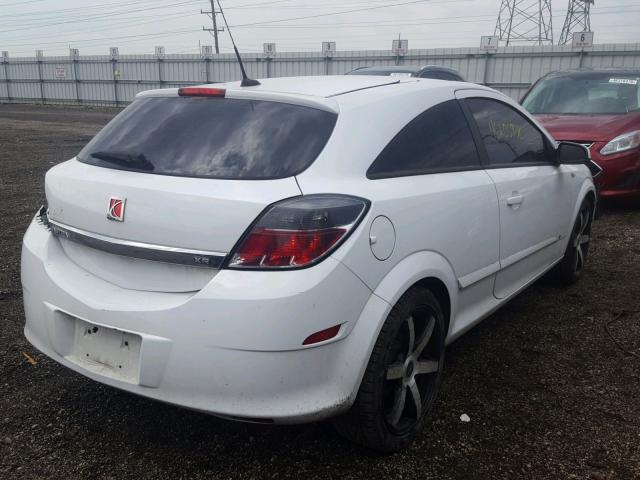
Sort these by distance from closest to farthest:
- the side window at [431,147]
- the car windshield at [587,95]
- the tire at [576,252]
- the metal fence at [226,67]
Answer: the side window at [431,147] < the tire at [576,252] < the car windshield at [587,95] < the metal fence at [226,67]

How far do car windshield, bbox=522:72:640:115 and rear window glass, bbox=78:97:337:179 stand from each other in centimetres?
596

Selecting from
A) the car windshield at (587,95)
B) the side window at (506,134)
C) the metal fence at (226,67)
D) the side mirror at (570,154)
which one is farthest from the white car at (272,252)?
the metal fence at (226,67)

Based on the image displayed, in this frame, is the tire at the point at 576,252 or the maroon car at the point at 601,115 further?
the maroon car at the point at 601,115

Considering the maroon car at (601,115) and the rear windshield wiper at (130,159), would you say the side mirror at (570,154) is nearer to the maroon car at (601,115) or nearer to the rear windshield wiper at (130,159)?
the rear windshield wiper at (130,159)

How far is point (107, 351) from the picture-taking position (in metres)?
2.21

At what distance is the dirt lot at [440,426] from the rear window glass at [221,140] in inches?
44.9

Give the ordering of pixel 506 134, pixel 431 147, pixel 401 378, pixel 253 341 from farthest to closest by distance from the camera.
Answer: pixel 506 134, pixel 431 147, pixel 401 378, pixel 253 341

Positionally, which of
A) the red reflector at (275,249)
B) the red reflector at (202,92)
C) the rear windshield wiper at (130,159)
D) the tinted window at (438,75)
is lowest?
the red reflector at (275,249)

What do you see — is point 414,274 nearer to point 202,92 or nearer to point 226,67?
point 202,92

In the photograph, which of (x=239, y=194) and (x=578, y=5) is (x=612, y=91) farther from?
(x=578, y=5)

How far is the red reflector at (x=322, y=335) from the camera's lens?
2.02m

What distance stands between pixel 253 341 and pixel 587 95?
274 inches

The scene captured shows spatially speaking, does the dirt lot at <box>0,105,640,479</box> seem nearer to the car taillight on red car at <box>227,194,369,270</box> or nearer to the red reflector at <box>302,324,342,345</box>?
the red reflector at <box>302,324,342,345</box>

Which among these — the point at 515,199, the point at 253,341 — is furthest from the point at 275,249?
the point at 515,199
